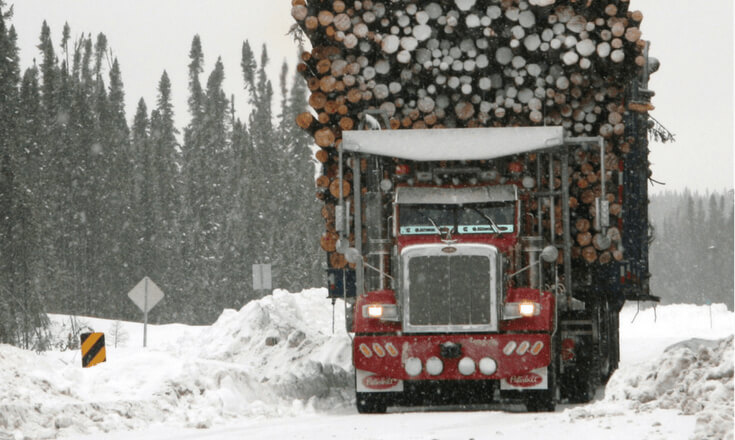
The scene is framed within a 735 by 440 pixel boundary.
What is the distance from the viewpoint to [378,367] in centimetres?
1144

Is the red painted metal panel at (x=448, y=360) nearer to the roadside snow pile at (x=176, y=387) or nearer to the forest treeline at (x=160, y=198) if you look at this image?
the roadside snow pile at (x=176, y=387)

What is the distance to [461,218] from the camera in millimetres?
12289

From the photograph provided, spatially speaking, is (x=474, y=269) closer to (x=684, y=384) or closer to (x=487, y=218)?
(x=487, y=218)

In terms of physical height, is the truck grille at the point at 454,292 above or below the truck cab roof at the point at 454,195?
below

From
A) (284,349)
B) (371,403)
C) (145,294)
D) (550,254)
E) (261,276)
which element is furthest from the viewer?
(261,276)

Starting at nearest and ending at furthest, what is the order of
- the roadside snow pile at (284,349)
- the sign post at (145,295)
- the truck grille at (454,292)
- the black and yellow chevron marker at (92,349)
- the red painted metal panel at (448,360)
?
the red painted metal panel at (448,360) → the truck grille at (454,292) → the roadside snow pile at (284,349) → the black and yellow chevron marker at (92,349) → the sign post at (145,295)

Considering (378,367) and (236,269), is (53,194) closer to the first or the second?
(236,269)

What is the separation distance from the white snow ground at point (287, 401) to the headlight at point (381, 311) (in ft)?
3.16

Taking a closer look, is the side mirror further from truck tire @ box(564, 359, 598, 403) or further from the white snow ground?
truck tire @ box(564, 359, 598, 403)

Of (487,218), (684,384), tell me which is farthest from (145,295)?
(684,384)

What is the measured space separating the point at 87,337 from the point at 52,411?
14.7 feet

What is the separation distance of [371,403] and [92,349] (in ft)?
16.9

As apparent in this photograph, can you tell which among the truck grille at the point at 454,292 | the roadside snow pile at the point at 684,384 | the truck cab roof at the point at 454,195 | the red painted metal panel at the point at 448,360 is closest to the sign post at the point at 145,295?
the truck cab roof at the point at 454,195

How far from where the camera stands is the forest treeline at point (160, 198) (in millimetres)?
73688
